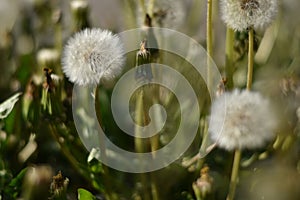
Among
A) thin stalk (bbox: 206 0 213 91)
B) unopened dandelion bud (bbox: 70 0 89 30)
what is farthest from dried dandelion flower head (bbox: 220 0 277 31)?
unopened dandelion bud (bbox: 70 0 89 30)

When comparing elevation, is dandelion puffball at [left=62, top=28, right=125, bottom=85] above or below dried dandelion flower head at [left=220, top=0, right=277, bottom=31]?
below

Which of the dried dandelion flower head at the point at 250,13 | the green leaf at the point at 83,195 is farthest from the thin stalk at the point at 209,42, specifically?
the green leaf at the point at 83,195

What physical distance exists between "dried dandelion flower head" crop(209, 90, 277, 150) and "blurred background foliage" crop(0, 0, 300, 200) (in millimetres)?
32

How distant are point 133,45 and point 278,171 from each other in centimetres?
20

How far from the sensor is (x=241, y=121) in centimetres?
53

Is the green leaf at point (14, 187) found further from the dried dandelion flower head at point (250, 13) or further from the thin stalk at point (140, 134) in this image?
the dried dandelion flower head at point (250, 13)

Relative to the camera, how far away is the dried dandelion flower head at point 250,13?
54cm

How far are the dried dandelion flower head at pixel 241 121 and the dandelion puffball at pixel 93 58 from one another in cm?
9

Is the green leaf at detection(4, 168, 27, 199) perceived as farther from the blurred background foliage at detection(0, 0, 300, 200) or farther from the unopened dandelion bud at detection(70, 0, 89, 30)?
the unopened dandelion bud at detection(70, 0, 89, 30)

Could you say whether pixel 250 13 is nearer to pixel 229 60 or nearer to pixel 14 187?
pixel 229 60

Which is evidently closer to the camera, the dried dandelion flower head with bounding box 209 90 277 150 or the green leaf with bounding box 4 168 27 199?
the dried dandelion flower head with bounding box 209 90 277 150

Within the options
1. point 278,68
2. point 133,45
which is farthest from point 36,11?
point 278,68

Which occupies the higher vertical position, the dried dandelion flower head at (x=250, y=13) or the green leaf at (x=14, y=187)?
the dried dandelion flower head at (x=250, y=13)

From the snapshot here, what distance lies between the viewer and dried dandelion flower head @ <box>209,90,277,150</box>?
1.73ft
